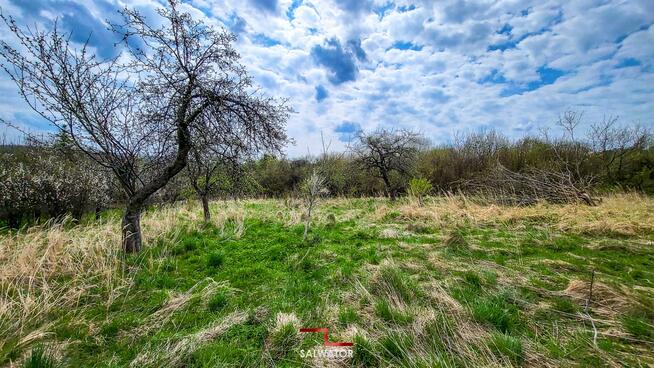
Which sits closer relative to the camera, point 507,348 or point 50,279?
point 507,348

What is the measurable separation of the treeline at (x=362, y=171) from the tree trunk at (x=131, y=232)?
1.39 m

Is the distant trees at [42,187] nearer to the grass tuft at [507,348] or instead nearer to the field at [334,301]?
the field at [334,301]

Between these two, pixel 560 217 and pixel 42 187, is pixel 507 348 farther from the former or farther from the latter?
pixel 42 187

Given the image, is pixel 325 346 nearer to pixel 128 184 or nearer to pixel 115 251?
pixel 115 251

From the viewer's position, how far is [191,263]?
514cm

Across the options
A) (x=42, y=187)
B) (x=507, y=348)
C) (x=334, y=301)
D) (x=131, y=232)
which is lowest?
(x=334, y=301)

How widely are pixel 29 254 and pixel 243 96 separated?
174 inches

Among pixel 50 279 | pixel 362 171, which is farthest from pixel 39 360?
pixel 362 171

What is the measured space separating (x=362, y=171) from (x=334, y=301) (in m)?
16.9

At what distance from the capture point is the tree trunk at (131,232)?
17.5 feet

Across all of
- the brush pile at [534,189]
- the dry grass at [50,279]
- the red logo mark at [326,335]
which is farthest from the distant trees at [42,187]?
the brush pile at [534,189]

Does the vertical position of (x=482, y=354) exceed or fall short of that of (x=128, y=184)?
it falls short


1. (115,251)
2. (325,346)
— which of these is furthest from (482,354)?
(115,251)

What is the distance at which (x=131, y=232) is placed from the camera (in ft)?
17.6
